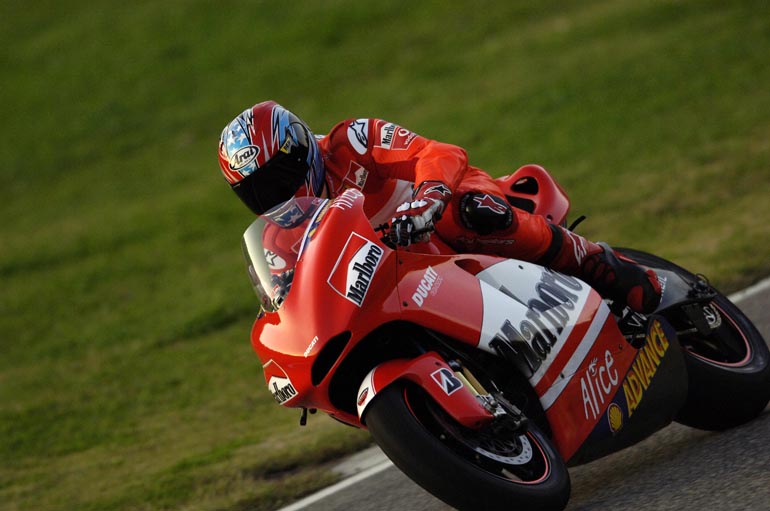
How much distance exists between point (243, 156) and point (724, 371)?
2.31 meters

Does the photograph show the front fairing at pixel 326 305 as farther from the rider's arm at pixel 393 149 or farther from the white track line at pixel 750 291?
the white track line at pixel 750 291

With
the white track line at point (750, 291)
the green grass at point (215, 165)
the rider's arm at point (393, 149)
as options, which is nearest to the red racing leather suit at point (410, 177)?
the rider's arm at point (393, 149)

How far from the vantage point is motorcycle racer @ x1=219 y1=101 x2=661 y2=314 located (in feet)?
14.0

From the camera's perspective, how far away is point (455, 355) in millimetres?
3797

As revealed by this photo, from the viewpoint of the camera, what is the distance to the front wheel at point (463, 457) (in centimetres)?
336

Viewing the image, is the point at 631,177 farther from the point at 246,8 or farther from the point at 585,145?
the point at 246,8

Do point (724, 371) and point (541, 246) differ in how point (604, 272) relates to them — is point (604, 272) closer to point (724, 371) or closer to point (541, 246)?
point (541, 246)

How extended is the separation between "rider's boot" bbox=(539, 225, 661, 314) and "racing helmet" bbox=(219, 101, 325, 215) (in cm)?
110

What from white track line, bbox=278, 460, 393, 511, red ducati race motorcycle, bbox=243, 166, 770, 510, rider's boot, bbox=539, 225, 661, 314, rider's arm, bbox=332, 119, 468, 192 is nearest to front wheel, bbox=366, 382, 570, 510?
red ducati race motorcycle, bbox=243, 166, 770, 510

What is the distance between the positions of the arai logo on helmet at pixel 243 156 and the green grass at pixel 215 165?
190cm

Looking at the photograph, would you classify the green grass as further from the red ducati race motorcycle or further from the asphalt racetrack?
the red ducati race motorcycle

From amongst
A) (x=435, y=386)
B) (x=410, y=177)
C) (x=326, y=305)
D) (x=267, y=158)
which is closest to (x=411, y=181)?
(x=410, y=177)

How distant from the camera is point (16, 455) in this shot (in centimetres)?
723

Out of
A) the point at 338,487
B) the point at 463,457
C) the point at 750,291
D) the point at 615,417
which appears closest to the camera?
the point at 463,457
